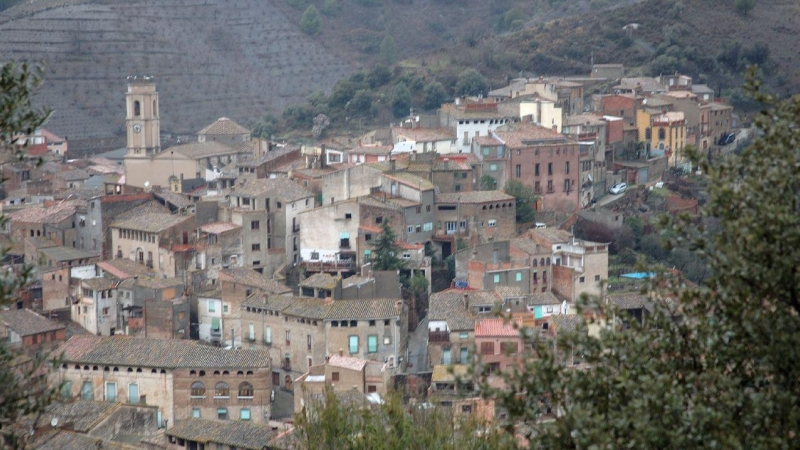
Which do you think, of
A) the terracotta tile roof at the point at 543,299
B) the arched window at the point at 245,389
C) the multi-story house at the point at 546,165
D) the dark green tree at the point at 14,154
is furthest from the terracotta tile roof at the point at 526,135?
the dark green tree at the point at 14,154

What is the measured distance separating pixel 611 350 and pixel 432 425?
1025 cm

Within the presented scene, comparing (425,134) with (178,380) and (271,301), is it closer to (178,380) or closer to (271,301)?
(271,301)

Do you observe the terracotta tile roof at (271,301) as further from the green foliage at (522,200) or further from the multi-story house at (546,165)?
the multi-story house at (546,165)

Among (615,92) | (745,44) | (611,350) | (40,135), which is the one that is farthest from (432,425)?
(745,44)

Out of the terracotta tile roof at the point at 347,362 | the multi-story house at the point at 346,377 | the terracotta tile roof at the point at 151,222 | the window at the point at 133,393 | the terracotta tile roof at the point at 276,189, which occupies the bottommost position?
the window at the point at 133,393

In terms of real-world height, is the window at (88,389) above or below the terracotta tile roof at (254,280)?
below

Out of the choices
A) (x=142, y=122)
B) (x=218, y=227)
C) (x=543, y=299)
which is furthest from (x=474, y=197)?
(x=142, y=122)

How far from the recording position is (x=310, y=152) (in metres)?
44.4

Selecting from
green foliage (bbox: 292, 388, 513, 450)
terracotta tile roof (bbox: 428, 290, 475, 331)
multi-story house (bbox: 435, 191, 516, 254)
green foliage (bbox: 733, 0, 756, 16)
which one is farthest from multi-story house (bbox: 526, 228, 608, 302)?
green foliage (bbox: 733, 0, 756, 16)

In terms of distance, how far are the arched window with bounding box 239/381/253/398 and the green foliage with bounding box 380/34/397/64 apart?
54241 mm

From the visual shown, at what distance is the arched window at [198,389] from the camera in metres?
29.3

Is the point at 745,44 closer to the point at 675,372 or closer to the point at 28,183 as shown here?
the point at 28,183

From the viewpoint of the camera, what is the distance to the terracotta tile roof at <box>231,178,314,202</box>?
3603 cm

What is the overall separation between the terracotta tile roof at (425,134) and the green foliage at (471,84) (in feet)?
42.7
